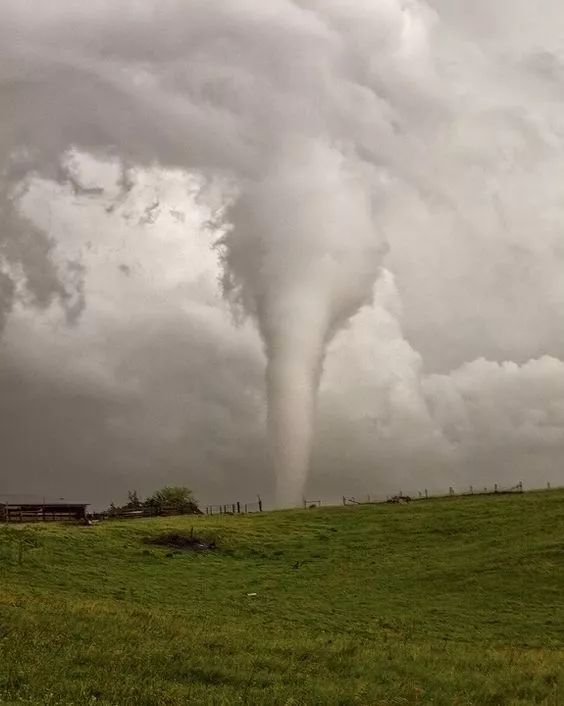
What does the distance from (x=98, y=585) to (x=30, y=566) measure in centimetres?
641

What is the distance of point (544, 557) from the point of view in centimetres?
A: 5347

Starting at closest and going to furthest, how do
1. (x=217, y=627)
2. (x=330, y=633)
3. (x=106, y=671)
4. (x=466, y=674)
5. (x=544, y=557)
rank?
1. (x=106, y=671)
2. (x=466, y=674)
3. (x=217, y=627)
4. (x=330, y=633)
5. (x=544, y=557)

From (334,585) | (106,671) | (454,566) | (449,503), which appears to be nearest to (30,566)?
(334,585)

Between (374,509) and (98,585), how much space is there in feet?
152

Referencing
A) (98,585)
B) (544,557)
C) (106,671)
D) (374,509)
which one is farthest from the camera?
(374,509)

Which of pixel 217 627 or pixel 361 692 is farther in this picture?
pixel 217 627

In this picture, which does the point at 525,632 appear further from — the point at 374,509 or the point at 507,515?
the point at 374,509

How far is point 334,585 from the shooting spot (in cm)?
4897

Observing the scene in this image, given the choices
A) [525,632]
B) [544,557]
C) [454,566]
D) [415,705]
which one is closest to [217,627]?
[415,705]

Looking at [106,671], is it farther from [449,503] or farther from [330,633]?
[449,503]

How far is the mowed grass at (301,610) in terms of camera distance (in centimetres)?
1928

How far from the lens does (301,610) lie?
39688 millimetres

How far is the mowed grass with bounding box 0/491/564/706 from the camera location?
63.3 feet

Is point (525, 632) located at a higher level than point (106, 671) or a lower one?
lower
